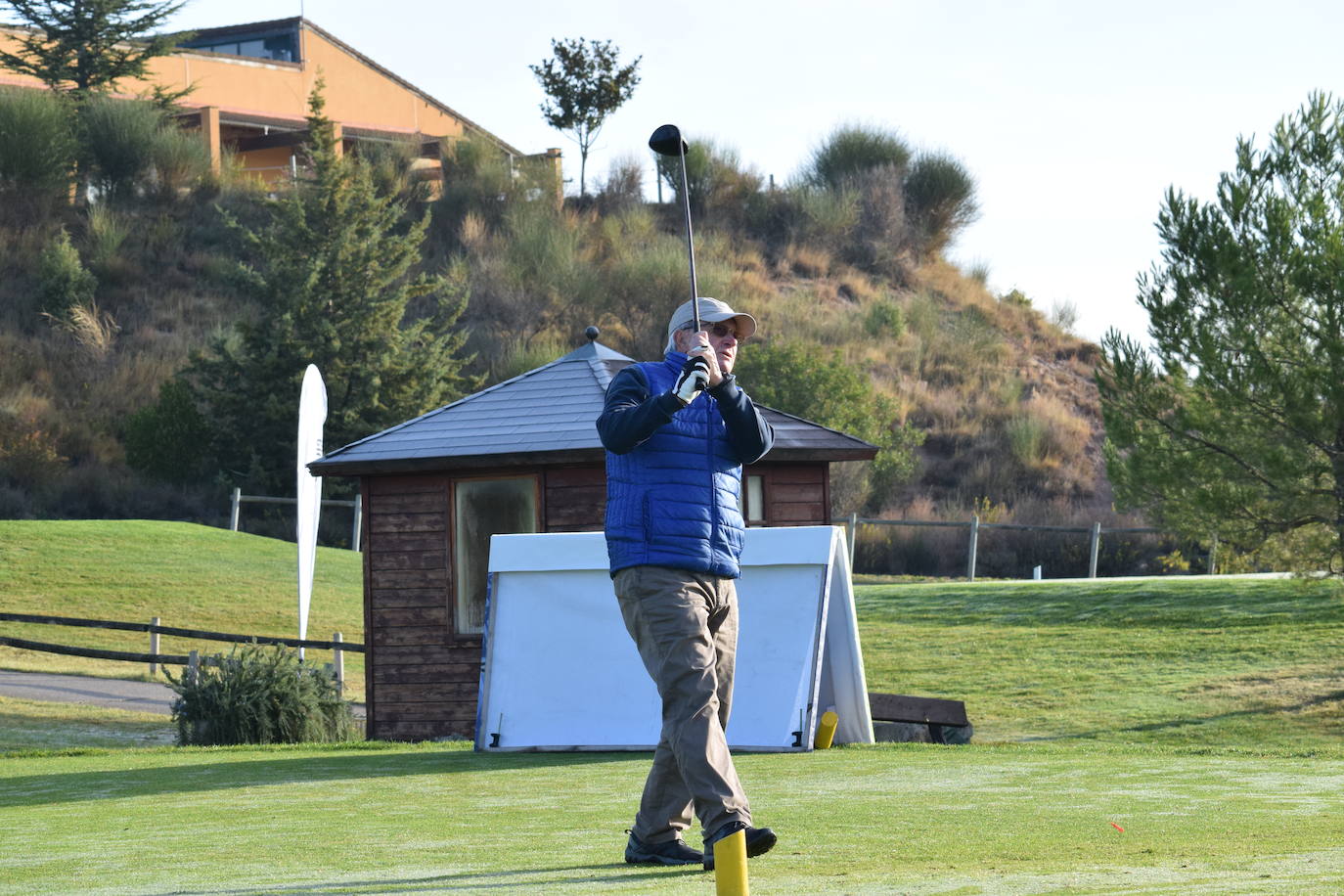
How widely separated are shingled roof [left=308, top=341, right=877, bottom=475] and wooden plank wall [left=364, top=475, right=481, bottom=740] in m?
0.41

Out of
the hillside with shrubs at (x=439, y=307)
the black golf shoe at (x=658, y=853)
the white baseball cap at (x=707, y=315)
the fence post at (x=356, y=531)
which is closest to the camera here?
the black golf shoe at (x=658, y=853)

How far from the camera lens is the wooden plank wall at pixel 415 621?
50.1 ft

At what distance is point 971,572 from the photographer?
111 ft

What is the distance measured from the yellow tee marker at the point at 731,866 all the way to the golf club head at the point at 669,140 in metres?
2.89

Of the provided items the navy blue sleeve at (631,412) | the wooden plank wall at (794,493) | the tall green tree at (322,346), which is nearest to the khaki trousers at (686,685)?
the navy blue sleeve at (631,412)

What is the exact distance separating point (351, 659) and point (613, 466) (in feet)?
70.1

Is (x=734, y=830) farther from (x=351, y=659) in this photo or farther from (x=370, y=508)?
(x=351, y=659)

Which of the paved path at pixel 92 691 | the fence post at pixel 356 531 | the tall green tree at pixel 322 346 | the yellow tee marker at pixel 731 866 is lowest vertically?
the paved path at pixel 92 691

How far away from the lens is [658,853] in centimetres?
512

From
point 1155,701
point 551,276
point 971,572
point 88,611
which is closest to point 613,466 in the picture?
point 1155,701

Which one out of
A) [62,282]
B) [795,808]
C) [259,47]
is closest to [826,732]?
[795,808]

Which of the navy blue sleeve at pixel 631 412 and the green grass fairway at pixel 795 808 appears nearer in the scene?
the green grass fairway at pixel 795 808

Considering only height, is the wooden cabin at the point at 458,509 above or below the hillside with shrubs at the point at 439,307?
below

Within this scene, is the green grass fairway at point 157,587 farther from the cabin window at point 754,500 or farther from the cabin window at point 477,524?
the cabin window at point 754,500
